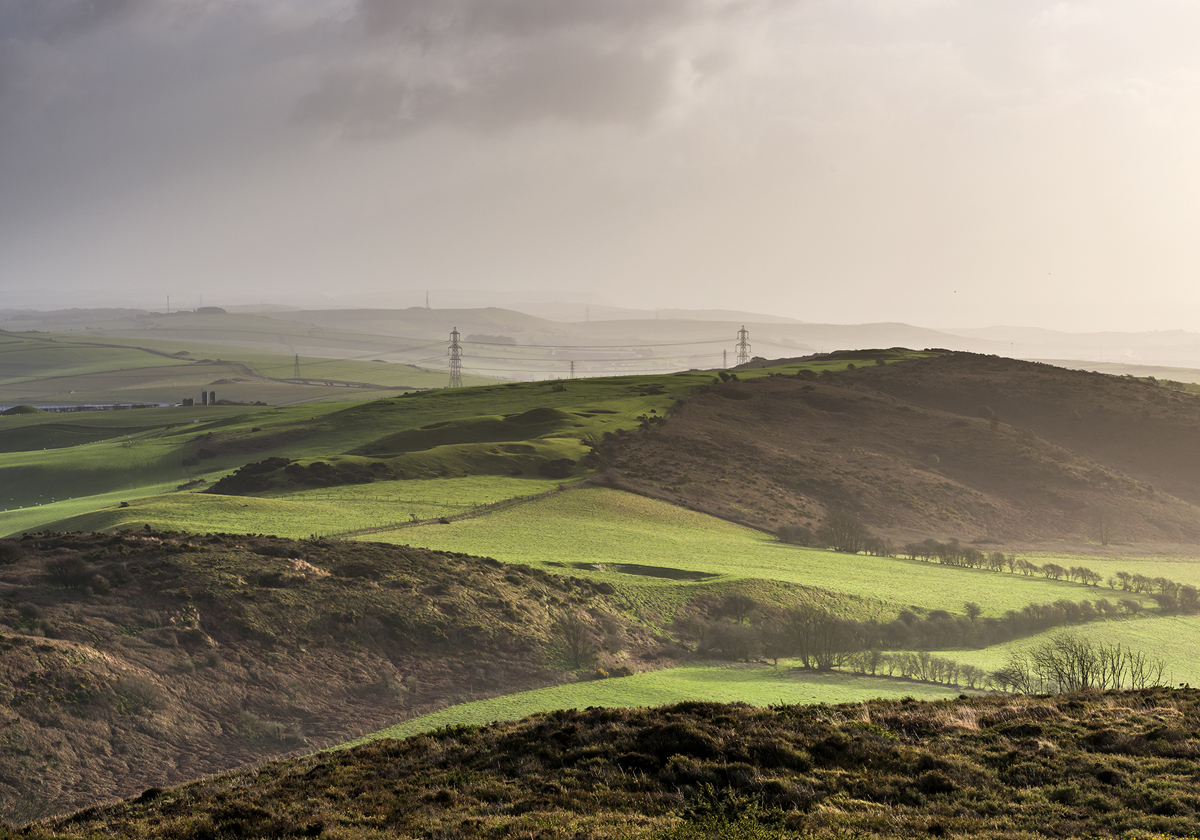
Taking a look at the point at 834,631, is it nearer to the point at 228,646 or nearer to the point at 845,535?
the point at 228,646

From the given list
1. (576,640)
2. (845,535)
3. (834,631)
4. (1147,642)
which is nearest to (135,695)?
(576,640)

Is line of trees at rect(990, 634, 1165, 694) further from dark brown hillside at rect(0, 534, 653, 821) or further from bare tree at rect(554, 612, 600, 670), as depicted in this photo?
bare tree at rect(554, 612, 600, 670)

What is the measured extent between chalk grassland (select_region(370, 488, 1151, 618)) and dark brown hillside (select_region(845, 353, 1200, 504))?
51404mm

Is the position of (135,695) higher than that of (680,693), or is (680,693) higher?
(135,695)

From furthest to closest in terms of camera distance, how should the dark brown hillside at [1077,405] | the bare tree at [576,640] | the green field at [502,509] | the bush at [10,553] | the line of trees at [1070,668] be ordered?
the dark brown hillside at [1077,405] → the green field at [502,509] → the bare tree at [576,640] → the bush at [10,553] → the line of trees at [1070,668]

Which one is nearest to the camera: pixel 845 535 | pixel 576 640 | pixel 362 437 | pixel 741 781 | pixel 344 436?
pixel 741 781

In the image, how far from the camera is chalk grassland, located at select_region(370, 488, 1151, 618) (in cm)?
4475

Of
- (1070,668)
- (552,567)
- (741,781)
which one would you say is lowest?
(552,567)

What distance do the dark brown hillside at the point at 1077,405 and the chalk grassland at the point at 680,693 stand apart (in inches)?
2819

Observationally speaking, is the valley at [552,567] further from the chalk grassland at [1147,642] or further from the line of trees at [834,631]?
the chalk grassland at [1147,642]

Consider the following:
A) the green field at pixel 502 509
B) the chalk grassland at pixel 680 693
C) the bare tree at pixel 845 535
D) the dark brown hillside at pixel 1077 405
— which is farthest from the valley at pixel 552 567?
the bare tree at pixel 845 535

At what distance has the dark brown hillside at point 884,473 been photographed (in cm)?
7394

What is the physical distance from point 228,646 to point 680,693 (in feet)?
52.5

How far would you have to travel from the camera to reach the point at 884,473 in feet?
273
